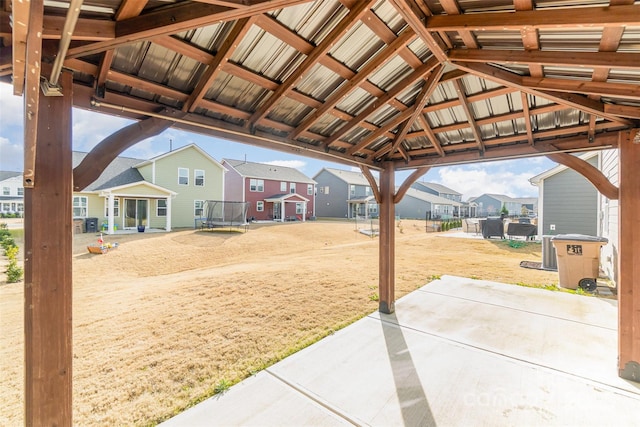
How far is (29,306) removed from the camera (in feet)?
5.64

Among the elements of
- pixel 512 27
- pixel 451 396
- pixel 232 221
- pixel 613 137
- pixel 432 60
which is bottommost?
pixel 451 396

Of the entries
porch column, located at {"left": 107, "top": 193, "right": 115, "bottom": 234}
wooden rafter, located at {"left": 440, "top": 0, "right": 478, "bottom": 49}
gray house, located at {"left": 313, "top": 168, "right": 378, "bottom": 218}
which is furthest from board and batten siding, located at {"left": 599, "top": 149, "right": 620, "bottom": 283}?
gray house, located at {"left": 313, "top": 168, "right": 378, "bottom": 218}

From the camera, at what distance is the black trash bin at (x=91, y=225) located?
15.6 metres

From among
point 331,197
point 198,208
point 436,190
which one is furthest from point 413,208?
point 198,208

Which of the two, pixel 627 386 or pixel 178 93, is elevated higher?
pixel 178 93

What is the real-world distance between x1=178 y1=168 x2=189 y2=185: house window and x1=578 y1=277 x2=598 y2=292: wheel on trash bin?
20244 mm

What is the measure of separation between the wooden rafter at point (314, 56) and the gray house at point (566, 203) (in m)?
13.1

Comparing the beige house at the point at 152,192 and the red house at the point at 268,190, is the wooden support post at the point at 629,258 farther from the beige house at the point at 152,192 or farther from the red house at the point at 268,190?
the red house at the point at 268,190

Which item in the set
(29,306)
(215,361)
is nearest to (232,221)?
(215,361)

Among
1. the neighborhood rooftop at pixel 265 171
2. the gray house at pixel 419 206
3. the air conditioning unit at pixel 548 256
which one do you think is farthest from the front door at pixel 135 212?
the gray house at pixel 419 206

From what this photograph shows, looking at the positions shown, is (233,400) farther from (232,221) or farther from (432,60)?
(232,221)

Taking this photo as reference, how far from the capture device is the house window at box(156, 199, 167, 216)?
58.2 feet

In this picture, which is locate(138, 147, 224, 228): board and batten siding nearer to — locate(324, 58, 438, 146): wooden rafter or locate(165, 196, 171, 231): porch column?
locate(165, 196, 171, 231): porch column

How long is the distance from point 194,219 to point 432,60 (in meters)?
19.7
